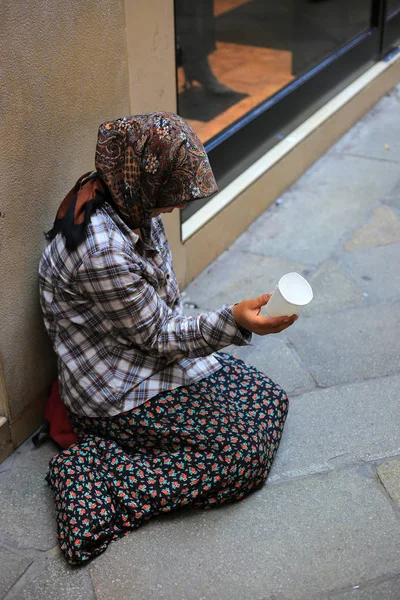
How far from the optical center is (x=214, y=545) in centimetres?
259

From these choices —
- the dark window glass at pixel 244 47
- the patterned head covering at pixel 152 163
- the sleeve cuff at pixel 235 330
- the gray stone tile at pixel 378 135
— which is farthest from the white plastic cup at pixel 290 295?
the gray stone tile at pixel 378 135

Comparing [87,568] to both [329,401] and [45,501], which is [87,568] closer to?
[45,501]

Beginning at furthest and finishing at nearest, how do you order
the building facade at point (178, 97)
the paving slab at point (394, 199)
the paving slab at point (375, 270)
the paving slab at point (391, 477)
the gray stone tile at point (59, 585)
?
the paving slab at point (394, 199)
the paving slab at point (375, 270)
the paving slab at point (391, 477)
the building facade at point (178, 97)
the gray stone tile at point (59, 585)

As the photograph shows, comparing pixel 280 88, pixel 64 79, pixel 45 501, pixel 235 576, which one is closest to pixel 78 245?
pixel 64 79

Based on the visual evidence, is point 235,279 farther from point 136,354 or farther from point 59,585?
point 59,585

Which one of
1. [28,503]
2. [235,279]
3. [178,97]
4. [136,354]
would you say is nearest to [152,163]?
[136,354]

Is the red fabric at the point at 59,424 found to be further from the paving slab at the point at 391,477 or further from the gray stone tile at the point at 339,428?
the paving slab at the point at 391,477

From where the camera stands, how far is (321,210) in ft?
15.8

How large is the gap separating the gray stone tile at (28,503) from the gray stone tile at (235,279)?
1.28 m

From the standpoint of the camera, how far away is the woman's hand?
7.96ft

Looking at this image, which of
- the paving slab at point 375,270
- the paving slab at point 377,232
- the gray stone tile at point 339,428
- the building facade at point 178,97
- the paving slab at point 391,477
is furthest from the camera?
the paving slab at point 377,232

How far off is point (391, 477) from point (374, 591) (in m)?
0.54

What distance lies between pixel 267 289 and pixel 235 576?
183cm

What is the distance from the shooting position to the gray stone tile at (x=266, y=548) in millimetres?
2438
